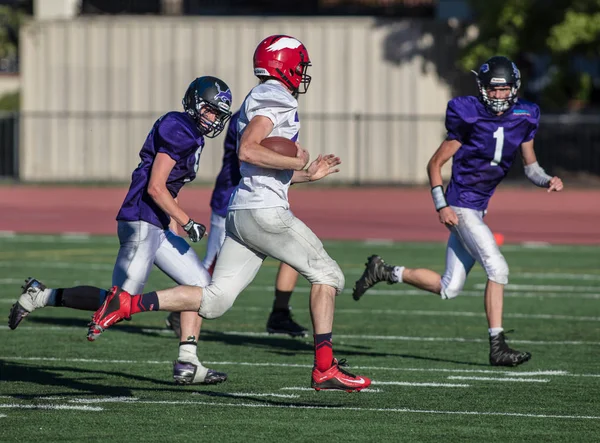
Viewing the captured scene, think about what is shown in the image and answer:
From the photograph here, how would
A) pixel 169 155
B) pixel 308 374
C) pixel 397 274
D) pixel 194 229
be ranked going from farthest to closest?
1. pixel 397 274
2. pixel 308 374
3. pixel 169 155
4. pixel 194 229

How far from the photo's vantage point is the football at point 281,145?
21.6 ft

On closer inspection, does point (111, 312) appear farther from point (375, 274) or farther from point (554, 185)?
point (554, 185)

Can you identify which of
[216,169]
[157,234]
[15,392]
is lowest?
[216,169]

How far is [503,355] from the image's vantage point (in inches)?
323

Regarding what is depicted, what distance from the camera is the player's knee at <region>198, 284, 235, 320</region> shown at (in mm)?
6781

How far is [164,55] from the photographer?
31812 mm

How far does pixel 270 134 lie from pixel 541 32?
2298 centimetres

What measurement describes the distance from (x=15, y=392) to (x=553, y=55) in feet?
77.5

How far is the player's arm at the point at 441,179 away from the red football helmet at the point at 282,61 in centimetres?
186

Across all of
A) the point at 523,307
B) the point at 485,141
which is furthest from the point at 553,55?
the point at 485,141

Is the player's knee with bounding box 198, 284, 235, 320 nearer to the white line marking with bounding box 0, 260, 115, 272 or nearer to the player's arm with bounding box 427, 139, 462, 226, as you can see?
the player's arm with bounding box 427, 139, 462, 226

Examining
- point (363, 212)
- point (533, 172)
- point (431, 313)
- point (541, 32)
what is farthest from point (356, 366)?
point (541, 32)

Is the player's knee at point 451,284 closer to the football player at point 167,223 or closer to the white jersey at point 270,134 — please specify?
the football player at point 167,223

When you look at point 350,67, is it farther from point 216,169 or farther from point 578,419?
point 578,419
